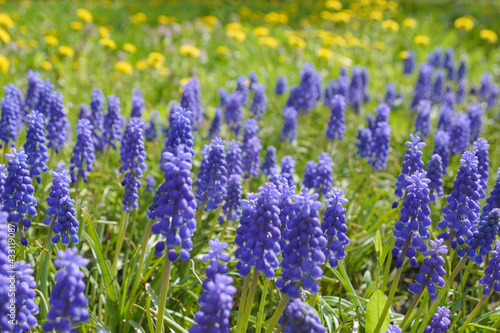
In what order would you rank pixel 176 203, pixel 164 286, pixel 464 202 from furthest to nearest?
pixel 464 202, pixel 164 286, pixel 176 203

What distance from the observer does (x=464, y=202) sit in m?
3.80

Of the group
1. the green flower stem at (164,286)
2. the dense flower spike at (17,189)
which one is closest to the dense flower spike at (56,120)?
the dense flower spike at (17,189)

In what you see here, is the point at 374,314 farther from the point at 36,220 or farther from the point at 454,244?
the point at 36,220

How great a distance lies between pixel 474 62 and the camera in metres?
14.6

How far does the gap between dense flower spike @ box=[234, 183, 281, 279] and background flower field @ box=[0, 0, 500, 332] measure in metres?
0.71

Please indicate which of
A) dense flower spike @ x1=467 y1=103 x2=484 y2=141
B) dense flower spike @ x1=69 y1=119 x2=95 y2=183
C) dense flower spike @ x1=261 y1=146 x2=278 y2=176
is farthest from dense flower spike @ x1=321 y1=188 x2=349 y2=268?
dense flower spike @ x1=467 y1=103 x2=484 y2=141

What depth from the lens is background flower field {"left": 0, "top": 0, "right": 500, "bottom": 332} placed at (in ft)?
14.6

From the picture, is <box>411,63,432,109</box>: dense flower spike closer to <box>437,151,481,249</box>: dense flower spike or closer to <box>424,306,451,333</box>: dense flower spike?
<box>437,151,481,249</box>: dense flower spike

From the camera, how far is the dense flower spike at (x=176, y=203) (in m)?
2.90

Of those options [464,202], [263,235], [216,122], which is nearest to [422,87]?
[216,122]

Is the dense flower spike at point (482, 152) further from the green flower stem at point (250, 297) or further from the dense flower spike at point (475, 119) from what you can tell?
the dense flower spike at point (475, 119)

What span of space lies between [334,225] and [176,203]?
1.21 metres

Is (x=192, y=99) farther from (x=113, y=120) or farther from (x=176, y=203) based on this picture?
(x=176, y=203)

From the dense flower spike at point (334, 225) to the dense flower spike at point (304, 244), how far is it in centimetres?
44
